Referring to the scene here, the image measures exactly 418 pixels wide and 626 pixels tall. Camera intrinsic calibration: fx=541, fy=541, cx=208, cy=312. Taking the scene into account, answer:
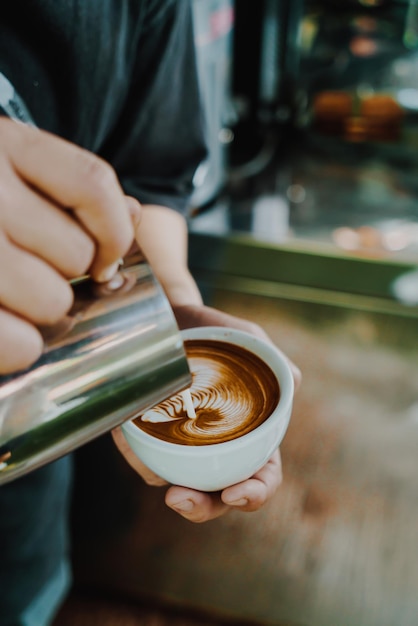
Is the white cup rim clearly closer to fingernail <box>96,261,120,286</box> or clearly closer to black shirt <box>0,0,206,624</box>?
fingernail <box>96,261,120,286</box>

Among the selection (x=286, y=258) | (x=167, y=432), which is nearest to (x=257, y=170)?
(x=286, y=258)

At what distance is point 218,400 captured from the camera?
2.37ft

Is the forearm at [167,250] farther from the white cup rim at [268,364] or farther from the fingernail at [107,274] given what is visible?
the fingernail at [107,274]

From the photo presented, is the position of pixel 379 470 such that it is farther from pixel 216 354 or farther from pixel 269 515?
pixel 216 354

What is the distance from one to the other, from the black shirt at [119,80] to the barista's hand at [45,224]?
44 cm

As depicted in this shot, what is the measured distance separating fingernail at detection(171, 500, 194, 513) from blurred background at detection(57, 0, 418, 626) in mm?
502

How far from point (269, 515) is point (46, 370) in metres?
0.88

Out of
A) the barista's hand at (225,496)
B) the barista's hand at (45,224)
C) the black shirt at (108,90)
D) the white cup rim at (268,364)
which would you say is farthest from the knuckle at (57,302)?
the black shirt at (108,90)

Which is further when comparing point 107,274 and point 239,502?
point 239,502

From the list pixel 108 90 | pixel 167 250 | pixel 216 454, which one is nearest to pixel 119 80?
pixel 108 90

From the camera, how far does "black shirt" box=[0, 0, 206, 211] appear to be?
0.76 meters

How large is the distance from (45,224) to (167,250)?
0.61 meters

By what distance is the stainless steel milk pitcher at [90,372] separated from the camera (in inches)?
18.4

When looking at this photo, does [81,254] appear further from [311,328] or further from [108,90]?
[311,328]
